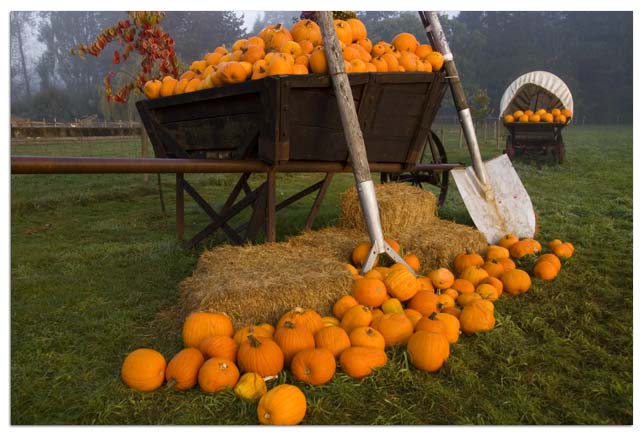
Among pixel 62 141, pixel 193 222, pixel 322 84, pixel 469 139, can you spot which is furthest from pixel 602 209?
pixel 62 141

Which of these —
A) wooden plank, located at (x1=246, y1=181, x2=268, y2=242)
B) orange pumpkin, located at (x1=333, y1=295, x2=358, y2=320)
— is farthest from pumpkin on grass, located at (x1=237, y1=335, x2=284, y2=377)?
wooden plank, located at (x1=246, y1=181, x2=268, y2=242)

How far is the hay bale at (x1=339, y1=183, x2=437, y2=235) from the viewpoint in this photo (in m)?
4.43

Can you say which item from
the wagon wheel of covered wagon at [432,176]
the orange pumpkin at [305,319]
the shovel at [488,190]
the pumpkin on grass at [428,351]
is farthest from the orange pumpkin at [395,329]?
the wagon wheel of covered wagon at [432,176]

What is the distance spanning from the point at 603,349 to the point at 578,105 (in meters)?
53.1

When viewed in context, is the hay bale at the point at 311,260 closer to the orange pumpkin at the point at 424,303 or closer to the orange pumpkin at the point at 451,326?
the orange pumpkin at the point at 424,303

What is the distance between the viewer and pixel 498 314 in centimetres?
312

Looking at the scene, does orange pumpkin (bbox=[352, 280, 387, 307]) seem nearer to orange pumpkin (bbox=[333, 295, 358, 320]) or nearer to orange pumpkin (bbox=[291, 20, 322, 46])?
orange pumpkin (bbox=[333, 295, 358, 320])

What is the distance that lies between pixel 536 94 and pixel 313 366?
15.2m

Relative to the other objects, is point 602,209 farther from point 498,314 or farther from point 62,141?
point 62,141

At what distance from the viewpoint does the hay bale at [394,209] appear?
4434 mm

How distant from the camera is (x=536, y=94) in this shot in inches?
584

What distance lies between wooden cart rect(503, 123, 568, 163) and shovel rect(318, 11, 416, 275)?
420 inches

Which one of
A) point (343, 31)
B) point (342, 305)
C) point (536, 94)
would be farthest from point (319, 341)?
point (536, 94)

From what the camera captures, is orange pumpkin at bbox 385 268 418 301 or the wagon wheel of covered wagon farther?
the wagon wheel of covered wagon
